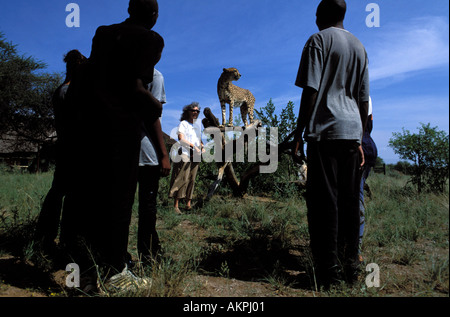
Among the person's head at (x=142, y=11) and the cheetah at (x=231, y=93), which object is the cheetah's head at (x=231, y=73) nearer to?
the cheetah at (x=231, y=93)

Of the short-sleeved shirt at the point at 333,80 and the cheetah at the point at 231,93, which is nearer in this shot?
the short-sleeved shirt at the point at 333,80

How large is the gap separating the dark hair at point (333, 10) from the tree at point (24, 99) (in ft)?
67.2

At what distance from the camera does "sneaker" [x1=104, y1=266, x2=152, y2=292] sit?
183 centimetres

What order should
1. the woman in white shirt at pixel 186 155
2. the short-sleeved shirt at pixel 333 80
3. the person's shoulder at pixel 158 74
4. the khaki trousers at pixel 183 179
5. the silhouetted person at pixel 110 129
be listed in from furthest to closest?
the khaki trousers at pixel 183 179, the woman in white shirt at pixel 186 155, the person's shoulder at pixel 158 74, the short-sleeved shirt at pixel 333 80, the silhouetted person at pixel 110 129

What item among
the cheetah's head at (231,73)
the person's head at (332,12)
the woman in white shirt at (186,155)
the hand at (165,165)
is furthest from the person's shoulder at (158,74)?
the cheetah's head at (231,73)

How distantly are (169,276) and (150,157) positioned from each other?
834 millimetres

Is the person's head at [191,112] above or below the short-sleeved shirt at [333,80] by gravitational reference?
above

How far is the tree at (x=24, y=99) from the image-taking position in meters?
17.9

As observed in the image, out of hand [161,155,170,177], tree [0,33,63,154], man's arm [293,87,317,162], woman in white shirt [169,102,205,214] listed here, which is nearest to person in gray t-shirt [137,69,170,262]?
hand [161,155,170,177]

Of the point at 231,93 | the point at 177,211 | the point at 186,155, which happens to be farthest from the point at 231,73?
the point at 177,211

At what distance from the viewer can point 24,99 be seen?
18156mm

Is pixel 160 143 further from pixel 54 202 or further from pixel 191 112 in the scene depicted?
pixel 191 112
